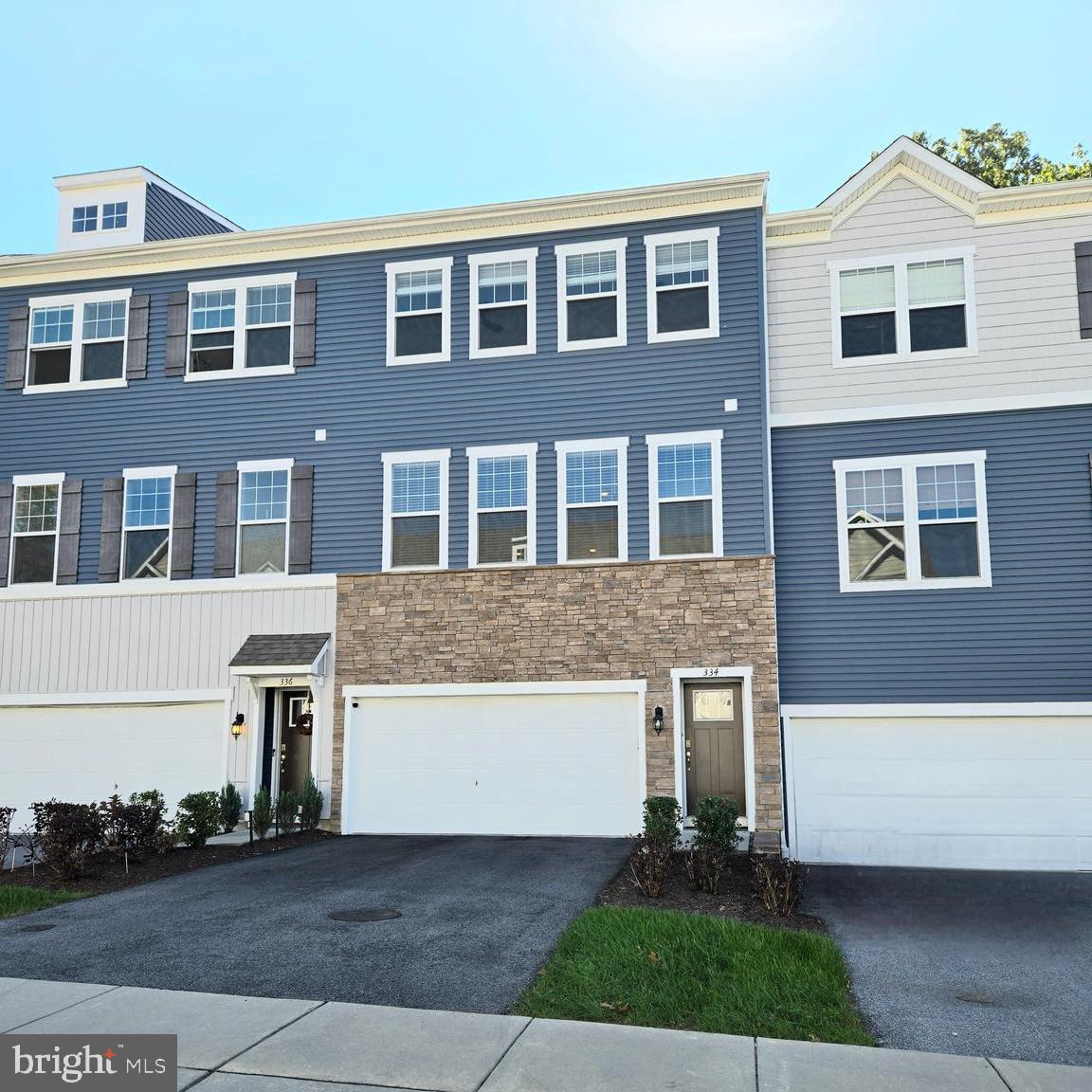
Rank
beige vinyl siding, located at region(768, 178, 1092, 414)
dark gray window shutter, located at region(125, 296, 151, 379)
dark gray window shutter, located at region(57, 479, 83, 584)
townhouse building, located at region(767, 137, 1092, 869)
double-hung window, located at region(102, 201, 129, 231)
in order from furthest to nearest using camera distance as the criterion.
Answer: double-hung window, located at region(102, 201, 129, 231) < dark gray window shutter, located at region(125, 296, 151, 379) < dark gray window shutter, located at region(57, 479, 83, 584) < beige vinyl siding, located at region(768, 178, 1092, 414) < townhouse building, located at region(767, 137, 1092, 869)

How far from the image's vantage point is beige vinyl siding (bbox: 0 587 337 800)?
57.1 feet

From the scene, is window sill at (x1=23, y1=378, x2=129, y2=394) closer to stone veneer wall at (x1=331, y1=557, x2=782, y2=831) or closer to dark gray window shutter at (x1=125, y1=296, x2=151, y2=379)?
dark gray window shutter at (x1=125, y1=296, x2=151, y2=379)

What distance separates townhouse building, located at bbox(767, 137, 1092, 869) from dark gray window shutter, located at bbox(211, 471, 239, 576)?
8.74m

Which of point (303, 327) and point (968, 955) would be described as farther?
point (303, 327)

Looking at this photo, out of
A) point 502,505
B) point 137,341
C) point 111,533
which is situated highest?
point 137,341

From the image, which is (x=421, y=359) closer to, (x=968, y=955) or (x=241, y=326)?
(x=241, y=326)

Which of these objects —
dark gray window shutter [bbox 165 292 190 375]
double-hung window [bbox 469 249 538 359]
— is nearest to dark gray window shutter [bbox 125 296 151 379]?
dark gray window shutter [bbox 165 292 190 375]

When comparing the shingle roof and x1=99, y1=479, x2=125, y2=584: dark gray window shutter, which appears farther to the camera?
x1=99, y1=479, x2=125, y2=584: dark gray window shutter

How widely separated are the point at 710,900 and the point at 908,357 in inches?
348

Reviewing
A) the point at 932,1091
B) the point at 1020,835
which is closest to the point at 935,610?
the point at 1020,835

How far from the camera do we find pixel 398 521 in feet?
57.1

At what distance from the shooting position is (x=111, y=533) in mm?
18281

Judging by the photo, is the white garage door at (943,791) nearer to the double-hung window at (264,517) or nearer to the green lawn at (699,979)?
the green lawn at (699,979)

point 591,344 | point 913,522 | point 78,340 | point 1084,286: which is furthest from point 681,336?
point 78,340
